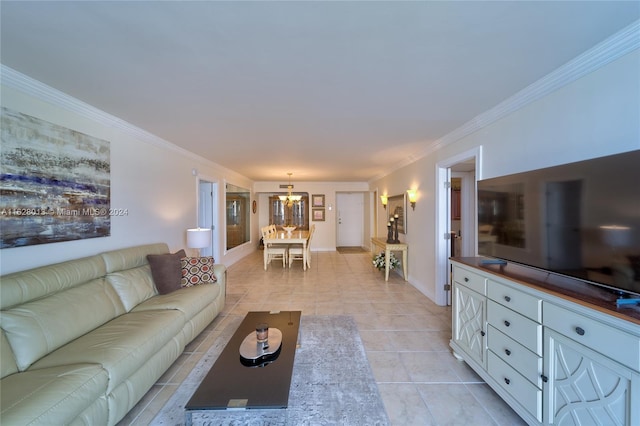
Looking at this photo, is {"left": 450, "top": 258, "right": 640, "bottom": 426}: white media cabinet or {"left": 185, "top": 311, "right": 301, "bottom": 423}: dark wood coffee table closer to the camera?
{"left": 450, "top": 258, "right": 640, "bottom": 426}: white media cabinet

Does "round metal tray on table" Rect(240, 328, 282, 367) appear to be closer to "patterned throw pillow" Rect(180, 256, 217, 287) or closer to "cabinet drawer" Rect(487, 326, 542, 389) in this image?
"patterned throw pillow" Rect(180, 256, 217, 287)

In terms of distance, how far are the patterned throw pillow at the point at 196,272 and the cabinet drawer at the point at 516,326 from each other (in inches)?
114

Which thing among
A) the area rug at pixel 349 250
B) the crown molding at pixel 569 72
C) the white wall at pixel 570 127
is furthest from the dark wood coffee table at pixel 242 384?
the area rug at pixel 349 250

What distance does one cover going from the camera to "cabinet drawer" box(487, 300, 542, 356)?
1502 mm

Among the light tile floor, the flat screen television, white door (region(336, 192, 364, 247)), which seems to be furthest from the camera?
white door (region(336, 192, 364, 247))

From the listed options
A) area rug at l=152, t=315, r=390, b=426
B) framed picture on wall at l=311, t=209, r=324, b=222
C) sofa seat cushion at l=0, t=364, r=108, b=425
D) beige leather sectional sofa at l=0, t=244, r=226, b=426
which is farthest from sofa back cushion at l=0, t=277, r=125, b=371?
framed picture on wall at l=311, t=209, r=324, b=222

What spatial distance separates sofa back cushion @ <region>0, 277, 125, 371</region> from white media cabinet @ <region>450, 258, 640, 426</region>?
120 inches

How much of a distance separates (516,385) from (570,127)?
1.81 meters

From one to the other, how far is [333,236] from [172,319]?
6.64m

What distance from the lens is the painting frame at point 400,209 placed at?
5.07 meters

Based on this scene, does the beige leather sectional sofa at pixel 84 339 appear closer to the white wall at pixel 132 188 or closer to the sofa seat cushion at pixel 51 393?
the sofa seat cushion at pixel 51 393

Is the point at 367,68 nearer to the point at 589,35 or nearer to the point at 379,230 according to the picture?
the point at 589,35

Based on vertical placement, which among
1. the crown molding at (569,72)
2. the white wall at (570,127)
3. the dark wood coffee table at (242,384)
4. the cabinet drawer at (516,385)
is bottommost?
the cabinet drawer at (516,385)

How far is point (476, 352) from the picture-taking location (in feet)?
6.79
